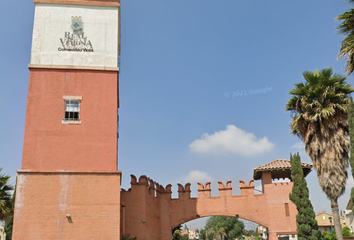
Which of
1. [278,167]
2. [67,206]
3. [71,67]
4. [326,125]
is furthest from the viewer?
[278,167]

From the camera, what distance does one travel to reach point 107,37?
1975 centimetres

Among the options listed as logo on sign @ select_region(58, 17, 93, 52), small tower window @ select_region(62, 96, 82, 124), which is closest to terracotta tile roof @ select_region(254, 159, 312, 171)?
small tower window @ select_region(62, 96, 82, 124)

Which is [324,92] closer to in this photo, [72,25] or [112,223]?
[112,223]

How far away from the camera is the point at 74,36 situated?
1941 centimetres

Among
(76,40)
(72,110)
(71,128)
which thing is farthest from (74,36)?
(71,128)

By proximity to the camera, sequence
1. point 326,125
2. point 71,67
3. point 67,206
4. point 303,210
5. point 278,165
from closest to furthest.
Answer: point 67,206 < point 326,125 < point 71,67 < point 303,210 < point 278,165

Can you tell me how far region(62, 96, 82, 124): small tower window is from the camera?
18234 mm

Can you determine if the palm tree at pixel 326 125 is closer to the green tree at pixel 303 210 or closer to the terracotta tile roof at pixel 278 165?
the green tree at pixel 303 210

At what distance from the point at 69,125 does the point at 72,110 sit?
85 cm

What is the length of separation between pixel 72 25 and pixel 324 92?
14.1 m

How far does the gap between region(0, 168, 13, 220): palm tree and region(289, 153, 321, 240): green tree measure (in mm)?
15539

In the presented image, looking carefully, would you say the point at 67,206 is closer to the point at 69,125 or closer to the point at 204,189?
the point at 69,125

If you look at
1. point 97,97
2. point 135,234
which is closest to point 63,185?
point 97,97

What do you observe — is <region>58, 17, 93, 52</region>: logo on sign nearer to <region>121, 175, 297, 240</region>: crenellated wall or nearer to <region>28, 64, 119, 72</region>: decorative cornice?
<region>28, 64, 119, 72</region>: decorative cornice
